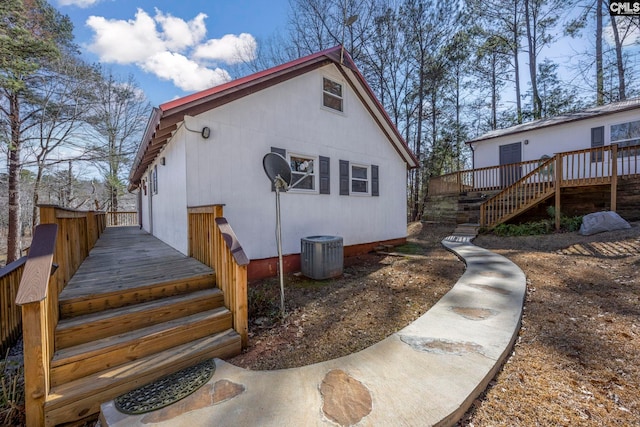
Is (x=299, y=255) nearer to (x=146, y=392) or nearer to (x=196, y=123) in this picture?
(x=196, y=123)

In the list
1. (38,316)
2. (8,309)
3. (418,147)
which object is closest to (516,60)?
(418,147)

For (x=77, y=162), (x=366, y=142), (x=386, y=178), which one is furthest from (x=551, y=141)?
(x=77, y=162)

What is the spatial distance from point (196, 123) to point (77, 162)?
38.2ft

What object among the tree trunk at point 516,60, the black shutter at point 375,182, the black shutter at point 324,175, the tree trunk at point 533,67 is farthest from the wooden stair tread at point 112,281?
the tree trunk at point 533,67

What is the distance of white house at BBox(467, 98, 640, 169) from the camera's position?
10.3 meters

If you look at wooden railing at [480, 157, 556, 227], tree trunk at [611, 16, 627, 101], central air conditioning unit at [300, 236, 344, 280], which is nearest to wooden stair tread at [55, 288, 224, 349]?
central air conditioning unit at [300, 236, 344, 280]

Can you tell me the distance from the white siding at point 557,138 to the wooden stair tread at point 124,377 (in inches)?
610

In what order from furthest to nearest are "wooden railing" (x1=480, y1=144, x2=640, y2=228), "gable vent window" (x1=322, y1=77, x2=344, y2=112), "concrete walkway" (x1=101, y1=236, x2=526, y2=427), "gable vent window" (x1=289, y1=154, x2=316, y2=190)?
"wooden railing" (x1=480, y1=144, x2=640, y2=228), "gable vent window" (x1=322, y1=77, x2=344, y2=112), "gable vent window" (x1=289, y1=154, x2=316, y2=190), "concrete walkway" (x1=101, y1=236, x2=526, y2=427)

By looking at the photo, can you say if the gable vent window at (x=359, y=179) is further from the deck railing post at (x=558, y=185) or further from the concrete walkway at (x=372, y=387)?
the deck railing post at (x=558, y=185)

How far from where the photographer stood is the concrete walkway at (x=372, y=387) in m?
1.71

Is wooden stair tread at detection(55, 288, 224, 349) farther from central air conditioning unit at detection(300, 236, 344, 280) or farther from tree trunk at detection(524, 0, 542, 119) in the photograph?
tree trunk at detection(524, 0, 542, 119)

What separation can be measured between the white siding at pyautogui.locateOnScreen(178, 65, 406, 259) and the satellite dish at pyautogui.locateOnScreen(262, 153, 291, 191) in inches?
56.0

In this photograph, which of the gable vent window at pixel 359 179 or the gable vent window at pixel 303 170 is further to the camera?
the gable vent window at pixel 359 179

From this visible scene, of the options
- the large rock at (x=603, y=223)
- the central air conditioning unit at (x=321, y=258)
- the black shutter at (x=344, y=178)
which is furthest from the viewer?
the large rock at (x=603, y=223)
